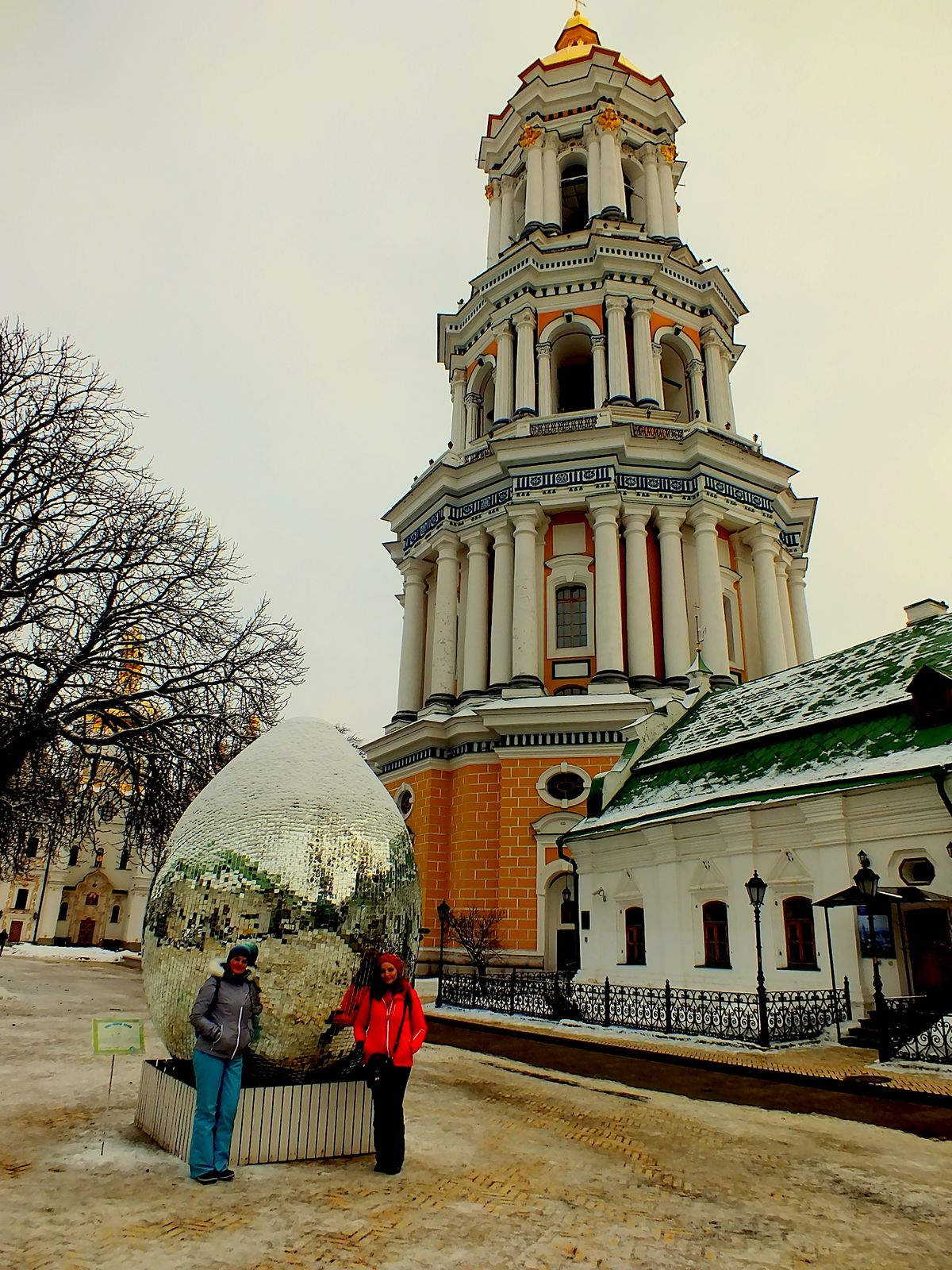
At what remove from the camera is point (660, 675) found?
31109mm

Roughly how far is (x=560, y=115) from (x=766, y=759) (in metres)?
36.9

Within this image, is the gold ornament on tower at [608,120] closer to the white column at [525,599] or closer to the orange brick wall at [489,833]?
the white column at [525,599]

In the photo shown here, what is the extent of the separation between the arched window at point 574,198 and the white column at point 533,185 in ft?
7.31

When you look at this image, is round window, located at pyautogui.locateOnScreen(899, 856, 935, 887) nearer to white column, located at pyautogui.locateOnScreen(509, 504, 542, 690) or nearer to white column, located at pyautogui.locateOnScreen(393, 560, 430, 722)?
white column, located at pyautogui.locateOnScreen(509, 504, 542, 690)

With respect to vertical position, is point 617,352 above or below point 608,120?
below

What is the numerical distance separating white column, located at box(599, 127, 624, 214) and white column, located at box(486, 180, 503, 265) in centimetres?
566

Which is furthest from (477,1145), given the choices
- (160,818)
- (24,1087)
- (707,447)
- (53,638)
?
(707,447)

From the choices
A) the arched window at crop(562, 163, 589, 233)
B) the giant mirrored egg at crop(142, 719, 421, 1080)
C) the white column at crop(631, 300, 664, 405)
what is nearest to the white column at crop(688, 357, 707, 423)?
the white column at crop(631, 300, 664, 405)

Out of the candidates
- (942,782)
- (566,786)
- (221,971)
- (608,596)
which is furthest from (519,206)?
(221,971)

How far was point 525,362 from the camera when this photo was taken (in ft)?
119

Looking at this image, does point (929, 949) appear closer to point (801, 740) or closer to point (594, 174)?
point (801, 740)

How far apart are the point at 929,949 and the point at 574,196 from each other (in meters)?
40.9

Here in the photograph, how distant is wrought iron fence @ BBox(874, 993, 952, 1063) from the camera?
38.3ft

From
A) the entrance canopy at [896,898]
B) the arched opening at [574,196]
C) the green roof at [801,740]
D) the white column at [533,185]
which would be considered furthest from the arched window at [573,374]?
the entrance canopy at [896,898]
